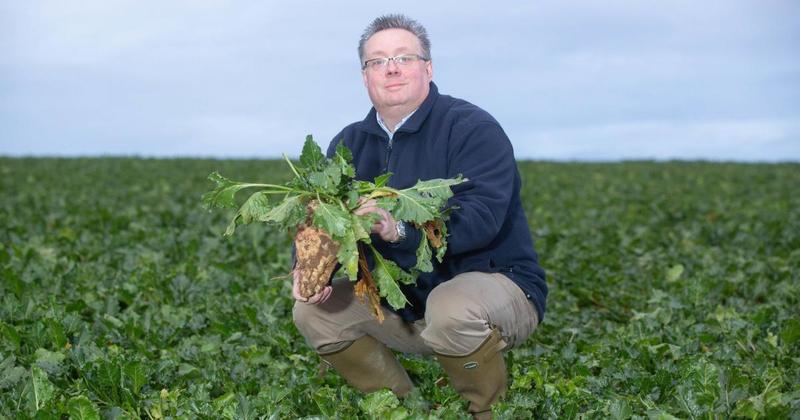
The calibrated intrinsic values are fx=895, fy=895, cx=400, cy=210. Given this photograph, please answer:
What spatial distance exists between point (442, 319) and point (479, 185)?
23.5 inches

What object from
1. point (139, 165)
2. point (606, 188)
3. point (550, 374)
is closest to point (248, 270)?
point (550, 374)

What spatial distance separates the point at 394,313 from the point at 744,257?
5927 mm

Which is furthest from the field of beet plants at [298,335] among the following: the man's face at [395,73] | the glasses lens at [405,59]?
the glasses lens at [405,59]

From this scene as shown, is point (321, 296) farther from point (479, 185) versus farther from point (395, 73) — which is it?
point (395, 73)

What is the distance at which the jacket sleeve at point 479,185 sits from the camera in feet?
12.2

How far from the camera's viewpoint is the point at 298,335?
5.49m

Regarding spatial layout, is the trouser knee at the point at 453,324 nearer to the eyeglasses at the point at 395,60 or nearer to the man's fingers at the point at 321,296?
the man's fingers at the point at 321,296

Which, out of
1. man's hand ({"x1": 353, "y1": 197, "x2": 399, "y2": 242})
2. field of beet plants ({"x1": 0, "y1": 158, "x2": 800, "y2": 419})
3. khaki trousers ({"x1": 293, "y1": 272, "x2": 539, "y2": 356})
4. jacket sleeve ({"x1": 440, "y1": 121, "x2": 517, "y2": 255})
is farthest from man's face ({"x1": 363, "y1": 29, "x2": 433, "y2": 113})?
field of beet plants ({"x1": 0, "y1": 158, "x2": 800, "y2": 419})

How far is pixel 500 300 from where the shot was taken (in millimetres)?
3898

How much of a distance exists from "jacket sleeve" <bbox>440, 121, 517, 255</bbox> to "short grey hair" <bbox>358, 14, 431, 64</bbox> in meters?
0.44

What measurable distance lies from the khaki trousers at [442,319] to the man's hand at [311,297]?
0.60 feet

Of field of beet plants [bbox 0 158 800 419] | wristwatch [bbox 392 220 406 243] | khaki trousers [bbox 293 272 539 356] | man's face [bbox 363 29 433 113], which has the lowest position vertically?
field of beet plants [bbox 0 158 800 419]

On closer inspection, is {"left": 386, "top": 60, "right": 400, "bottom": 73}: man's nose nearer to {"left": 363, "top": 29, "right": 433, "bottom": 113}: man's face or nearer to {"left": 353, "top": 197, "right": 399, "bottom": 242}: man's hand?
{"left": 363, "top": 29, "right": 433, "bottom": 113}: man's face

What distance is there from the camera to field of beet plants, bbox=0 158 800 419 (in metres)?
4.05
